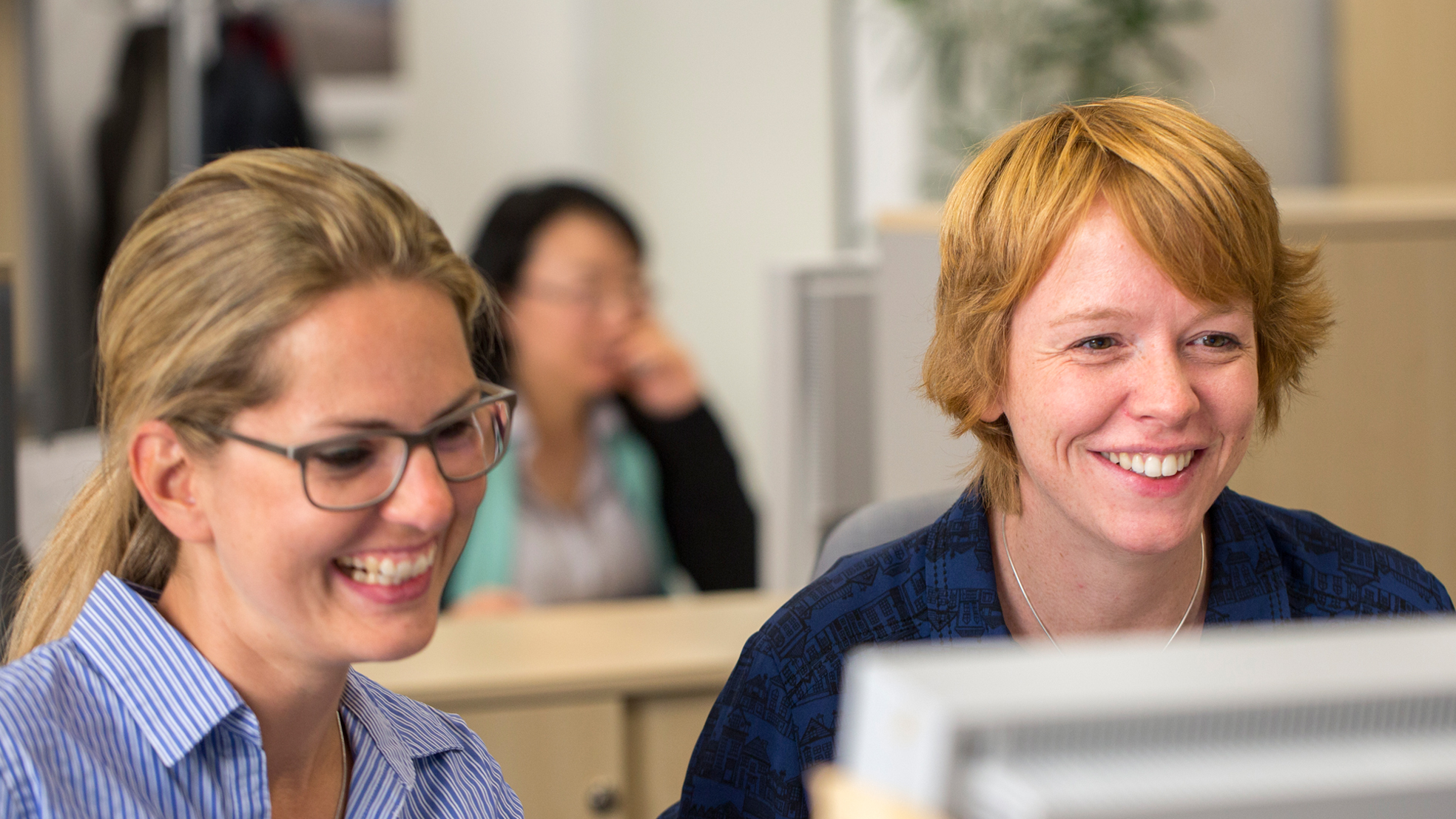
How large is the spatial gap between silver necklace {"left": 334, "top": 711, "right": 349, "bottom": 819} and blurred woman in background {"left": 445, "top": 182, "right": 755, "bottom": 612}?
167 cm

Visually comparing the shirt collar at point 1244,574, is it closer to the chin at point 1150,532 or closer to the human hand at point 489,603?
the chin at point 1150,532

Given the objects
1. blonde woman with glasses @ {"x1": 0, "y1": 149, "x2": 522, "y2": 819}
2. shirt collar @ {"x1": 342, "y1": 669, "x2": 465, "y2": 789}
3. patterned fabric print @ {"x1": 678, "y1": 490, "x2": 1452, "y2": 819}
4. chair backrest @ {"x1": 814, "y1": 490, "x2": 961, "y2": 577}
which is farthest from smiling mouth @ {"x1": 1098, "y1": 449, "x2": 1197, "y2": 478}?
shirt collar @ {"x1": 342, "y1": 669, "x2": 465, "y2": 789}

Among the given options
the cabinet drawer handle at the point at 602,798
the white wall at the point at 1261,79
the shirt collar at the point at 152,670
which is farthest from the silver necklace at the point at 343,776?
the white wall at the point at 1261,79

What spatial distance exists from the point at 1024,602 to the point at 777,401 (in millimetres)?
938

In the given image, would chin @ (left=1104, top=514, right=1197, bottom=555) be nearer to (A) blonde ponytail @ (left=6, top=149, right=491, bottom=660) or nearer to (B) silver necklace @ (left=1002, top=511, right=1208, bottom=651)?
(B) silver necklace @ (left=1002, top=511, right=1208, bottom=651)

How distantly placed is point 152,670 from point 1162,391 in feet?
2.43

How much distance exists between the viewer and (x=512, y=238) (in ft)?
9.40

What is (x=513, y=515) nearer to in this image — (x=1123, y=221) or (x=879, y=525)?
(x=879, y=525)

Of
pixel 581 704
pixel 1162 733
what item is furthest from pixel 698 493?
pixel 1162 733

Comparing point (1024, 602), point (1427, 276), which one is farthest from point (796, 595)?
point (1427, 276)

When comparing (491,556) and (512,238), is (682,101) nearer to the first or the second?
(512,238)

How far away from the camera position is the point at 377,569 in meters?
0.91

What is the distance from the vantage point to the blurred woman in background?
284 centimetres

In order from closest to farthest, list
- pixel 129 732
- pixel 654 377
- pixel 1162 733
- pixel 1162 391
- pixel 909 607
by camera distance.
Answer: pixel 1162 733 → pixel 129 732 → pixel 1162 391 → pixel 909 607 → pixel 654 377
